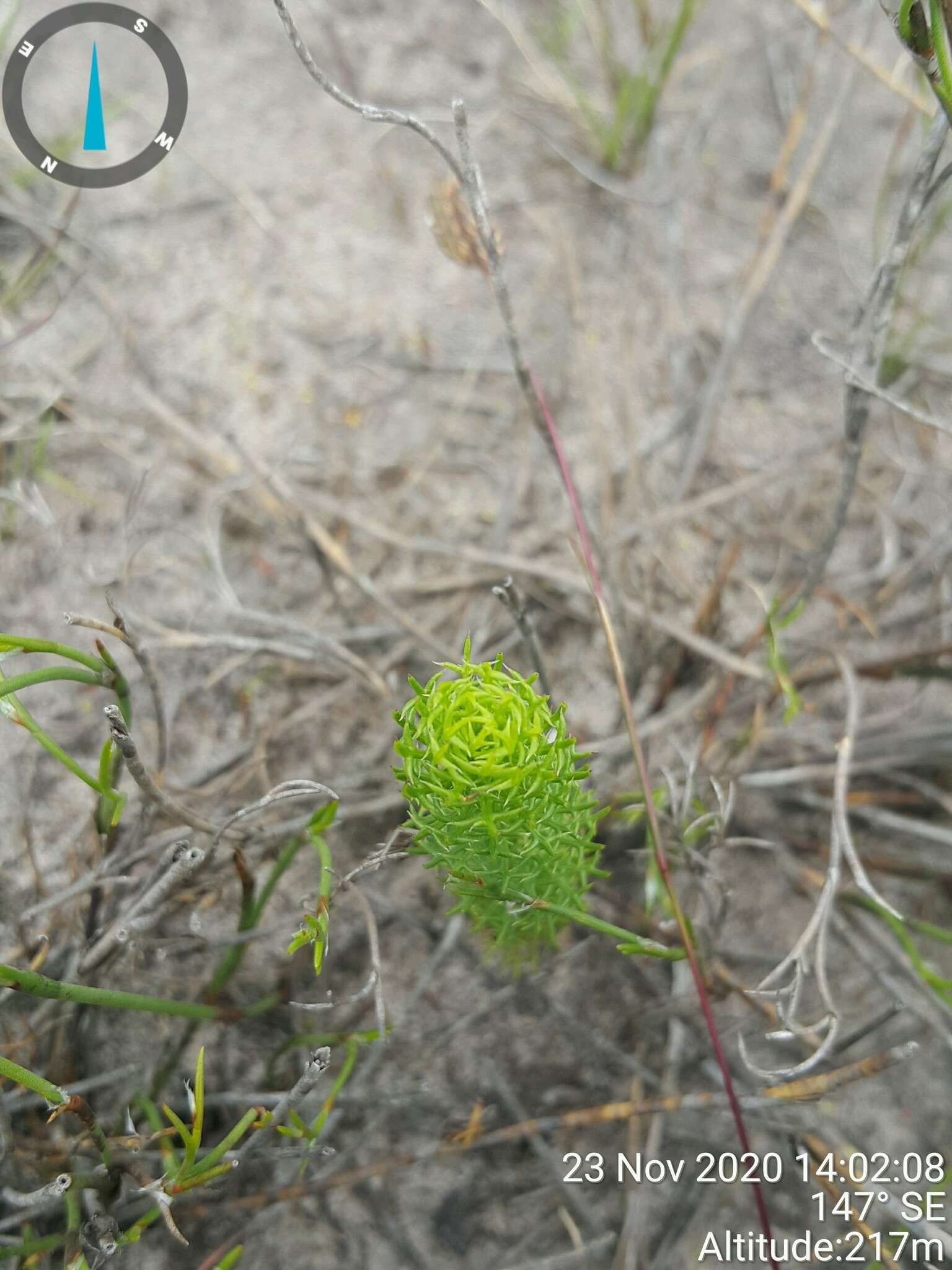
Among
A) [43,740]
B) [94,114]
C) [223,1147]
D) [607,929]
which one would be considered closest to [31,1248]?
[223,1147]

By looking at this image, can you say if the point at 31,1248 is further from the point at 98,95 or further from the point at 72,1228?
the point at 98,95

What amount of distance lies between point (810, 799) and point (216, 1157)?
760 mm

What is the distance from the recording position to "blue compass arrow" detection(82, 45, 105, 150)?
1.43 metres

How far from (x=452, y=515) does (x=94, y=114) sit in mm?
858

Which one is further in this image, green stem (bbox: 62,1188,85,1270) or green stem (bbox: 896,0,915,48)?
green stem (bbox: 62,1188,85,1270)

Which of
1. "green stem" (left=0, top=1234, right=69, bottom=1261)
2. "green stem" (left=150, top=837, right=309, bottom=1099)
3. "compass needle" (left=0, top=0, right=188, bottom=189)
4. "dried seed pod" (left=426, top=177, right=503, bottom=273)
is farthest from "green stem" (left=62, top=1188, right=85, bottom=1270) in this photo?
"compass needle" (left=0, top=0, right=188, bottom=189)

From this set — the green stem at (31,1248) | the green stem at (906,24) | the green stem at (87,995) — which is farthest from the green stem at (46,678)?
the green stem at (906,24)

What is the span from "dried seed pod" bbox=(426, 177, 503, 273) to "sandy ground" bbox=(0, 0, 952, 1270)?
0.37 metres

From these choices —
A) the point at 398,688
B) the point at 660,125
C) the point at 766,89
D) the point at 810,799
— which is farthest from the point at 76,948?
the point at 766,89

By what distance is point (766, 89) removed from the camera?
1.63m

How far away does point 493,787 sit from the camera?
0.62 m

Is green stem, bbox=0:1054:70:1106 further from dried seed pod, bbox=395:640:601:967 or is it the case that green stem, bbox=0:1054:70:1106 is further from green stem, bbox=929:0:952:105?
green stem, bbox=929:0:952:105

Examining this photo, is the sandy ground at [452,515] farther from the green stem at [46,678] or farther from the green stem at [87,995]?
the green stem at [46,678]

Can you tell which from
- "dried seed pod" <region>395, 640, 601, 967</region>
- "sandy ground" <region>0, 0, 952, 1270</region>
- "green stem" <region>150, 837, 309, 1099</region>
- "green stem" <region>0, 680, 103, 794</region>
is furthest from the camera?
"sandy ground" <region>0, 0, 952, 1270</region>
